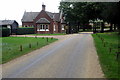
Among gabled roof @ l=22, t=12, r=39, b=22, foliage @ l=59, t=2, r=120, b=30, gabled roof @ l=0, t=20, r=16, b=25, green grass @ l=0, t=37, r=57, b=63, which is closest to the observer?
green grass @ l=0, t=37, r=57, b=63

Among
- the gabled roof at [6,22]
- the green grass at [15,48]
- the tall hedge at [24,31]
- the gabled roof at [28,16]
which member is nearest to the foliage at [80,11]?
the gabled roof at [28,16]

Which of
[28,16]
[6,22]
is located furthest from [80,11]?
[6,22]

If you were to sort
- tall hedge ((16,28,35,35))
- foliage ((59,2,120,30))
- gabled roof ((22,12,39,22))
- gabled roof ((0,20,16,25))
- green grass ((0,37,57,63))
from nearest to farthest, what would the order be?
green grass ((0,37,57,63))
tall hedge ((16,28,35,35))
foliage ((59,2,120,30))
gabled roof ((0,20,16,25))
gabled roof ((22,12,39,22))

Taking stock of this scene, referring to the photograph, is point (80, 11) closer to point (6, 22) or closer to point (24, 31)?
point (24, 31)

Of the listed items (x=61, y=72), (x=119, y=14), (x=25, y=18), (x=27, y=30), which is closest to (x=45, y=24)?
(x=27, y=30)

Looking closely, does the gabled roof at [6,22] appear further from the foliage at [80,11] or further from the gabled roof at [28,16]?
the foliage at [80,11]

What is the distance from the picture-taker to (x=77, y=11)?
62344 mm

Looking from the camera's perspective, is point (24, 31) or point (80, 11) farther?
point (80, 11)

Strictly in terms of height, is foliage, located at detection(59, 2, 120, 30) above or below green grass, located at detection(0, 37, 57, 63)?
above

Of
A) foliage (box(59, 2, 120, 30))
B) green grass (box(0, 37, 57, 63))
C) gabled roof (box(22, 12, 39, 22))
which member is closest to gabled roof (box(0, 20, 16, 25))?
gabled roof (box(22, 12, 39, 22))

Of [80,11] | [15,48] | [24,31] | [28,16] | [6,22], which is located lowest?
[15,48]

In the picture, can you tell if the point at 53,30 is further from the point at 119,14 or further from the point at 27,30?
the point at 119,14

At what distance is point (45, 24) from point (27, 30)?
5.32 metres

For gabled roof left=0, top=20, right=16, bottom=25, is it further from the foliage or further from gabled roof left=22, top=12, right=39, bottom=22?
the foliage
